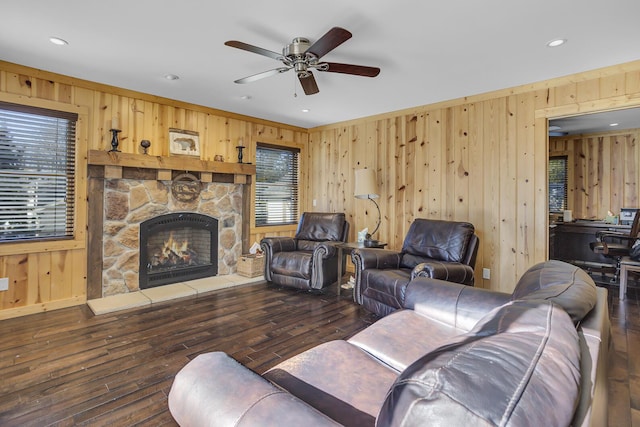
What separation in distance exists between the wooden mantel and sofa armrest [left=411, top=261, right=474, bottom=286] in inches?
119

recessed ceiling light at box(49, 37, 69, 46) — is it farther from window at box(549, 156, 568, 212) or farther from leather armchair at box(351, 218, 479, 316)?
window at box(549, 156, 568, 212)

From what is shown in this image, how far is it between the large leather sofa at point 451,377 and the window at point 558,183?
6.14m

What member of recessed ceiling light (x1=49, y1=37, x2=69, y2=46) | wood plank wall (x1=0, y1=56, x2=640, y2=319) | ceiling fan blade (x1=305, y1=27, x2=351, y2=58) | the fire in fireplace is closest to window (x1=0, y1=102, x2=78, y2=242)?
wood plank wall (x1=0, y1=56, x2=640, y2=319)

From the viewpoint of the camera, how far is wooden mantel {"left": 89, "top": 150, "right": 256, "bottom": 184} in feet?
11.8

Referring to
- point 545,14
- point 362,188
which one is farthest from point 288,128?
point 545,14

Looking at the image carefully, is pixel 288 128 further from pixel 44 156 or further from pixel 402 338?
pixel 402 338

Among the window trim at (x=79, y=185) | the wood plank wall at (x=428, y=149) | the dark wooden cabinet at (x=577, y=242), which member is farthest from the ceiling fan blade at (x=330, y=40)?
the dark wooden cabinet at (x=577, y=242)

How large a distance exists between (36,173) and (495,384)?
4333 mm

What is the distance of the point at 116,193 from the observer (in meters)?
3.80

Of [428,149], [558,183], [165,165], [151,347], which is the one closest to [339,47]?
[428,149]

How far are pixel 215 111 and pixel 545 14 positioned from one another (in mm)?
3936

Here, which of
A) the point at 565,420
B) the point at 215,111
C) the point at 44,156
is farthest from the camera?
the point at 215,111

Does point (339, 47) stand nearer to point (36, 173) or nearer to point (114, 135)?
point (114, 135)

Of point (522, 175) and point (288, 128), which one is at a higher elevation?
point (288, 128)
